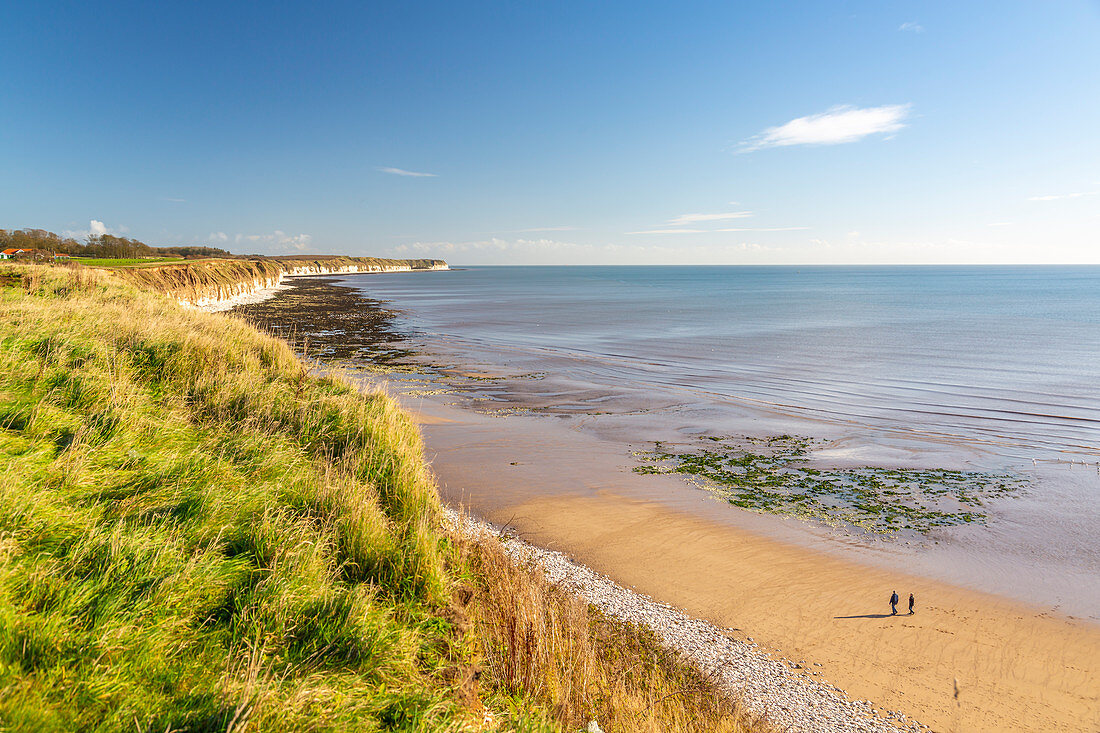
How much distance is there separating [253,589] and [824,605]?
30.4ft

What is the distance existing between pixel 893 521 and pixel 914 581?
9.06ft

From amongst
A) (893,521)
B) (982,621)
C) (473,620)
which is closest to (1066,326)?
(893,521)

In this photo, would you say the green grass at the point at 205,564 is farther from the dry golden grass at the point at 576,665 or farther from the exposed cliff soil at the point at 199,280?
the exposed cliff soil at the point at 199,280

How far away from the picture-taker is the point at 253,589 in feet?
13.5

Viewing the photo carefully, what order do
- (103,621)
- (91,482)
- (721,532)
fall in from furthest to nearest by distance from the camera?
(721,532) < (91,482) < (103,621)

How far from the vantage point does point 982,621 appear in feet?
29.8

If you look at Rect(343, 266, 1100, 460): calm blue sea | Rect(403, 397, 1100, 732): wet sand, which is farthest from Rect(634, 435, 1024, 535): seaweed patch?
Rect(343, 266, 1100, 460): calm blue sea

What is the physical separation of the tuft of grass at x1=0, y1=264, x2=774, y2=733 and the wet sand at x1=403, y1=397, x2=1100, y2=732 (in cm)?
261

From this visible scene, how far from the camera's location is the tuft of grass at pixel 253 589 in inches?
123

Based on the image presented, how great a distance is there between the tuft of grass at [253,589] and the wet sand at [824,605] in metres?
2.61

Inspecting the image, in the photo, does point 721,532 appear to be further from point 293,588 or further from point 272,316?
point 272,316

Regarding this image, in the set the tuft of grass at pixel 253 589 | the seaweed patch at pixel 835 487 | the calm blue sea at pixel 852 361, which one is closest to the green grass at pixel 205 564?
the tuft of grass at pixel 253 589

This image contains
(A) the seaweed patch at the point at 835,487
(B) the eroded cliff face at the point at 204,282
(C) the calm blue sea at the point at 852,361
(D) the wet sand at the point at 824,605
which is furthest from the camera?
(B) the eroded cliff face at the point at 204,282

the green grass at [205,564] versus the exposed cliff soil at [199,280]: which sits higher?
the exposed cliff soil at [199,280]
